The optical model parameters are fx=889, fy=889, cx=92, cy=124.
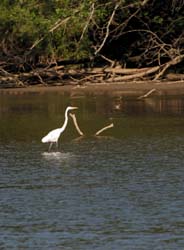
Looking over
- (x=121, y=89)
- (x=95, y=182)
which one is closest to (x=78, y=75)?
(x=121, y=89)

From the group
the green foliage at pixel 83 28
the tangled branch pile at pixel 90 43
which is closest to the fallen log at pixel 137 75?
the tangled branch pile at pixel 90 43

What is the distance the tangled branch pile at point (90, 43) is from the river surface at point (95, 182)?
626cm

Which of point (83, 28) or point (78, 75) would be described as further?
point (78, 75)

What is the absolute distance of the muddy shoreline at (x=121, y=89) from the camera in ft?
84.9

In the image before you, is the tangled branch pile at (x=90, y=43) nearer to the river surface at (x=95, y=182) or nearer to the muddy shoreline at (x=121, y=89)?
the muddy shoreline at (x=121, y=89)

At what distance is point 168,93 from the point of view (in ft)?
83.8

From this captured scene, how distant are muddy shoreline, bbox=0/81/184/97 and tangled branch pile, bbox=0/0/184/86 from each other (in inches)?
24.4

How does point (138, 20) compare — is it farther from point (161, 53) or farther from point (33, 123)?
point (33, 123)

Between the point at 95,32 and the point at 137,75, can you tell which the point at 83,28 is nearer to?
the point at 95,32

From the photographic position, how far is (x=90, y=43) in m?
28.4

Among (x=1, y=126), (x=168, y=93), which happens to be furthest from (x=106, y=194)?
(x=168, y=93)

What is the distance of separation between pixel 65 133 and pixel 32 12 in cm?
1016

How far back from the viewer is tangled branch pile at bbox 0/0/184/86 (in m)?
27.7

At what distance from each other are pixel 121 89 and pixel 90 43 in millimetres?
2330
